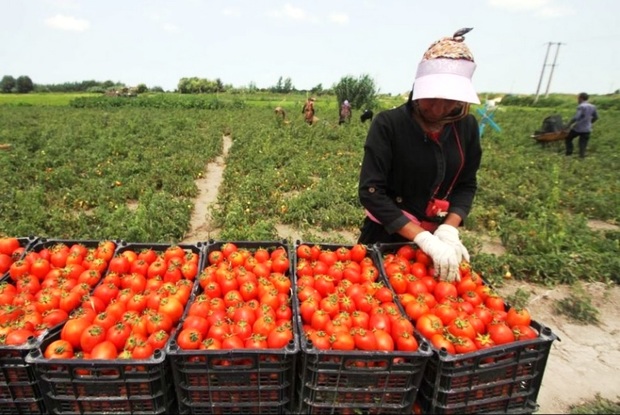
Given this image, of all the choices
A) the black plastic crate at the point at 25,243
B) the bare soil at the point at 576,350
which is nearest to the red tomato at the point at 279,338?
the bare soil at the point at 576,350

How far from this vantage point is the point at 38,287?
7.49 ft

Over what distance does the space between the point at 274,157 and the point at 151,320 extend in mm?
9038

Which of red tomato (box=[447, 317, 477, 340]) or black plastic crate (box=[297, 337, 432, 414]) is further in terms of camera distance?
red tomato (box=[447, 317, 477, 340])

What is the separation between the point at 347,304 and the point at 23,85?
9746 cm

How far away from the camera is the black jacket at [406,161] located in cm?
244

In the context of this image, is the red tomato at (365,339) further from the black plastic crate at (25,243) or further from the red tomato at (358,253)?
the black plastic crate at (25,243)

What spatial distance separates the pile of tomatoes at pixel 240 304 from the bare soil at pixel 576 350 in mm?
1015

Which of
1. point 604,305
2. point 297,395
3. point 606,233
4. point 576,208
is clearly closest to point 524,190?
point 576,208

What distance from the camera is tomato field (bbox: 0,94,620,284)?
5.09 metres

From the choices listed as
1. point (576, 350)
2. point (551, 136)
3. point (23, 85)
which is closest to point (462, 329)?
point (576, 350)

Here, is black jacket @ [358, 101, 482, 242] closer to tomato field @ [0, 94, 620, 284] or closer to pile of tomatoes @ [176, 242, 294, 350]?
pile of tomatoes @ [176, 242, 294, 350]

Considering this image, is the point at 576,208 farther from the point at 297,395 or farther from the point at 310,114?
the point at 310,114

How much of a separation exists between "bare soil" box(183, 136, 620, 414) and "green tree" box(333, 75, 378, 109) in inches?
1170

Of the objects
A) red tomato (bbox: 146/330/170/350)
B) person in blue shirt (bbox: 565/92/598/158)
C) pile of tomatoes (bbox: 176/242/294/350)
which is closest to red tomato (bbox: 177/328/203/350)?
pile of tomatoes (bbox: 176/242/294/350)
